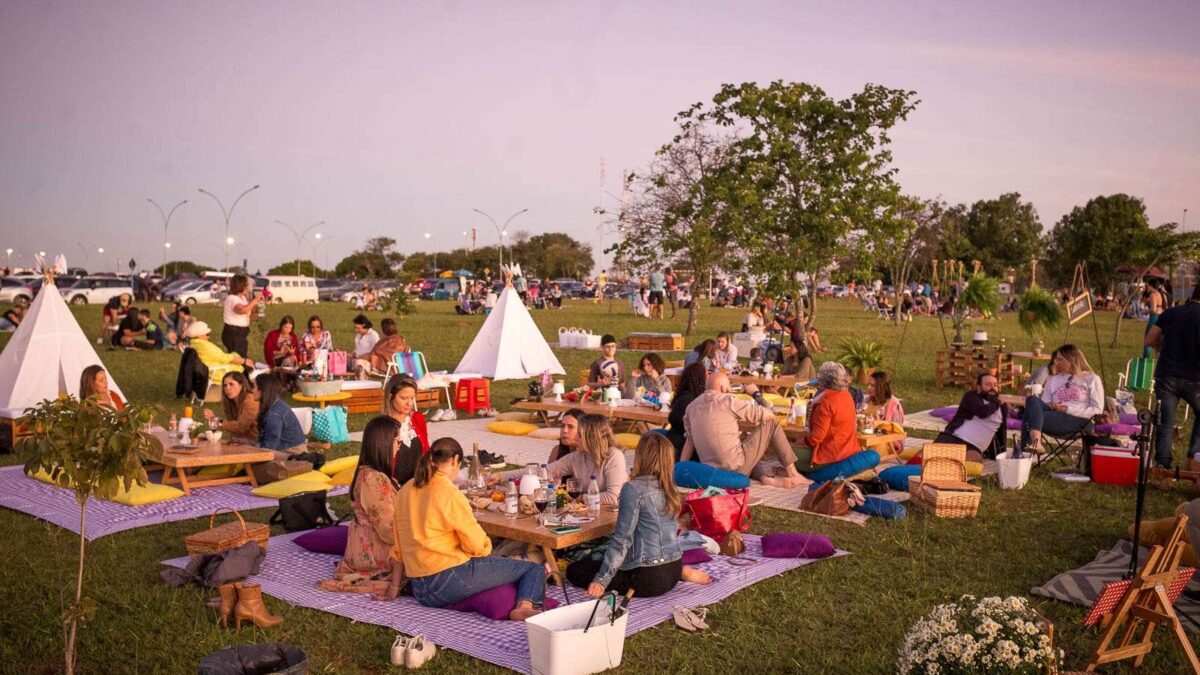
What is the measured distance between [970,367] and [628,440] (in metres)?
8.91

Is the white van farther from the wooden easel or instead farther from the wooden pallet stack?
the wooden easel

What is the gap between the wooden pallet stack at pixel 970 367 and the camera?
1900cm

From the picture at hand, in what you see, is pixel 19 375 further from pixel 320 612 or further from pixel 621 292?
pixel 621 292

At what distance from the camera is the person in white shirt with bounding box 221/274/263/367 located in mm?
17453

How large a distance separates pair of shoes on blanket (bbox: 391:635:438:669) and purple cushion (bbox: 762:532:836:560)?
3.27 m

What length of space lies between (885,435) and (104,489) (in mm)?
8889

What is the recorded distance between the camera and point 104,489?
16.9ft

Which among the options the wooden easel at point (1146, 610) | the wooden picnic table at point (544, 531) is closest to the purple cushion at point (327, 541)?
the wooden picnic table at point (544, 531)

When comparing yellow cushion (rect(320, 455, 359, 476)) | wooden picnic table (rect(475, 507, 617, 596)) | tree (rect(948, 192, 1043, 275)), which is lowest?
yellow cushion (rect(320, 455, 359, 476))

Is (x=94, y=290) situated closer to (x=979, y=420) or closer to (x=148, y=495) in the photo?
(x=148, y=495)

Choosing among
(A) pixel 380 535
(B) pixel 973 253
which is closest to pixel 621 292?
(B) pixel 973 253

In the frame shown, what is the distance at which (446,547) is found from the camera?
6652mm

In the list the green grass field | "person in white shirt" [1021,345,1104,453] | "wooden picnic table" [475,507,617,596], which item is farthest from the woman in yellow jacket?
"person in white shirt" [1021,345,1104,453]

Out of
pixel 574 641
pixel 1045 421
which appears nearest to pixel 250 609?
pixel 574 641
